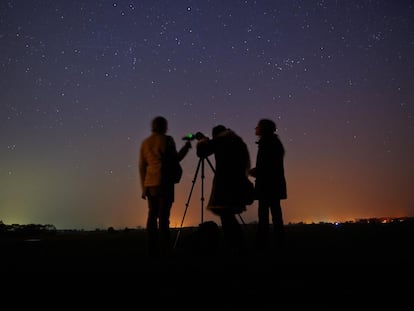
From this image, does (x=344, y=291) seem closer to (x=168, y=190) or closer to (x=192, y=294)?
(x=192, y=294)

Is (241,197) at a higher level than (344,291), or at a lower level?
higher

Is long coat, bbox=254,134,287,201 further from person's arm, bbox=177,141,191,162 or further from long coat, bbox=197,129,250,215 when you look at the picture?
person's arm, bbox=177,141,191,162

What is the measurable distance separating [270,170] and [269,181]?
20 cm

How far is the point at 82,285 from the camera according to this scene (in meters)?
3.96

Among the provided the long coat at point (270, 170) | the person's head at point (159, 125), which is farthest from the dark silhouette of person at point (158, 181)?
the long coat at point (270, 170)

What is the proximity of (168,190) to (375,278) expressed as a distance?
3480 mm

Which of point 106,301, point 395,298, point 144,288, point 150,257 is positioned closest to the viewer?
point 395,298

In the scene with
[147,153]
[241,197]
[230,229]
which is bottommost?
[230,229]

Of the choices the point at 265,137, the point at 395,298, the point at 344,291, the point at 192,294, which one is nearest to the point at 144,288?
the point at 192,294

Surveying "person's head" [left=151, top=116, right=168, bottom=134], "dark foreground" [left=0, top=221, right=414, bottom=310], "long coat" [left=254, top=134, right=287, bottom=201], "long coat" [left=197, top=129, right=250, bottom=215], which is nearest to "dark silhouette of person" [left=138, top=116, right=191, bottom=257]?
"person's head" [left=151, top=116, right=168, bottom=134]

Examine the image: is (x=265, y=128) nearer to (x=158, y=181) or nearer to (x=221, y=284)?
(x=158, y=181)

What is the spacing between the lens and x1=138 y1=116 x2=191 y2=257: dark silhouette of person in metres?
6.55

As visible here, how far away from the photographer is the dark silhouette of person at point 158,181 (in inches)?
258

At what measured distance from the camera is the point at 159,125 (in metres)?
6.80
